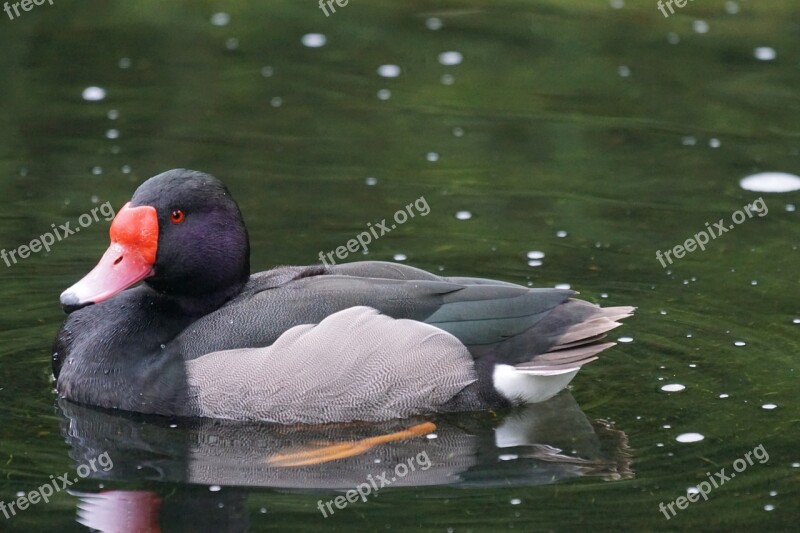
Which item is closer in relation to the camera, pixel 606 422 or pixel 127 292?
pixel 606 422

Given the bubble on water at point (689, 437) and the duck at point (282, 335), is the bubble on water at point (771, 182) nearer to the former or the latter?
the duck at point (282, 335)

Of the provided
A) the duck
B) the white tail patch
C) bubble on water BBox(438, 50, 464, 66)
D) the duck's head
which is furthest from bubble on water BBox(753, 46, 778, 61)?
the duck's head

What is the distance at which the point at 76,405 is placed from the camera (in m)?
7.84

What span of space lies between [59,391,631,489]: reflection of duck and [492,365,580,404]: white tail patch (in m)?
0.08

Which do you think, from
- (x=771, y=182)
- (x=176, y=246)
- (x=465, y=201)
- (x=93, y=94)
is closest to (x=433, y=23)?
(x=93, y=94)

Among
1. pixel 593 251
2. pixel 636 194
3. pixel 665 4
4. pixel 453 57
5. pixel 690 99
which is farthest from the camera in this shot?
pixel 665 4

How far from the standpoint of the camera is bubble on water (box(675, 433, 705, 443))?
732cm

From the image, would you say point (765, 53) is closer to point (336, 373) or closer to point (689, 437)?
point (689, 437)

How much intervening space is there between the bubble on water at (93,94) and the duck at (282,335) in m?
5.44

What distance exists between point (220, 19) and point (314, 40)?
1.12 meters

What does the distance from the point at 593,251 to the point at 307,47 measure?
223 inches

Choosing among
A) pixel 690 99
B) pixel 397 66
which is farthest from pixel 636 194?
pixel 397 66

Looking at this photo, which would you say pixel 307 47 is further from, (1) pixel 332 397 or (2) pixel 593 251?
(1) pixel 332 397

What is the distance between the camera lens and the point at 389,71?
13.9 meters
